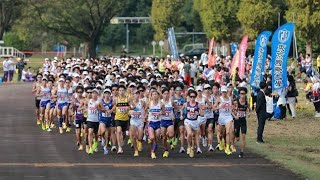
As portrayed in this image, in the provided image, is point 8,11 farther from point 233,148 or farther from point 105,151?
point 105,151

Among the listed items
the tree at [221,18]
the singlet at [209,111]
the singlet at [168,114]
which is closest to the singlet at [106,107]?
the singlet at [168,114]

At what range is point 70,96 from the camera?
92.4 ft

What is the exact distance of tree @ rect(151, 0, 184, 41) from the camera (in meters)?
95.1

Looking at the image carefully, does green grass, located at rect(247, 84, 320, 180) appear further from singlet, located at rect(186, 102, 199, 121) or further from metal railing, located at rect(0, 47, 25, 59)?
metal railing, located at rect(0, 47, 25, 59)

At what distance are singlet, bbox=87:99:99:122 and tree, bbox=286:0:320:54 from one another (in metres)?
39.4

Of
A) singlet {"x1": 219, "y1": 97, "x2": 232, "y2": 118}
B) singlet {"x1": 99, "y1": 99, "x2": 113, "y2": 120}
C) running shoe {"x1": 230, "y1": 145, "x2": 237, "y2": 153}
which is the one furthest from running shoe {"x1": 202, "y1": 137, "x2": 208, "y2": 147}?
singlet {"x1": 99, "y1": 99, "x2": 113, "y2": 120}

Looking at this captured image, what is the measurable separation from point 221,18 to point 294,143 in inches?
2010

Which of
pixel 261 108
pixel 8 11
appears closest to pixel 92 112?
pixel 261 108

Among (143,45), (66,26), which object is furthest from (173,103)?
(143,45)

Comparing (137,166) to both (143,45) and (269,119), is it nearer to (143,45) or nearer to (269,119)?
(269,119)

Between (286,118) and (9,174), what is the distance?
1674 cm

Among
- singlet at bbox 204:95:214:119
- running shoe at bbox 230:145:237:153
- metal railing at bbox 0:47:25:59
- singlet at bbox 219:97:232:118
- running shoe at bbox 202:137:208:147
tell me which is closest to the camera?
singlet at bbox 219:97:232:118

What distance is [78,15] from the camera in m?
81.8

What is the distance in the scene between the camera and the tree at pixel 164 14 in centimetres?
9512
